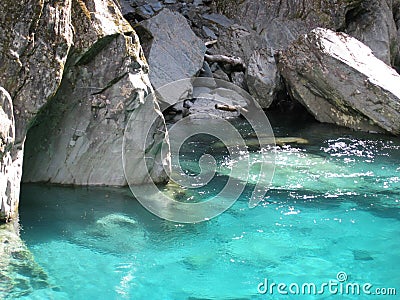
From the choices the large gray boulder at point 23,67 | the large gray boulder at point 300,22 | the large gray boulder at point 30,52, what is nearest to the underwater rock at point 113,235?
the large gray boulder at point 23,67

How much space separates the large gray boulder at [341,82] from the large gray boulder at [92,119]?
20.3 feet

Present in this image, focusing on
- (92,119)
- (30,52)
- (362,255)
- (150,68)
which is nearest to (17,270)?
(30,52)

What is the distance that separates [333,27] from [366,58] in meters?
5.06

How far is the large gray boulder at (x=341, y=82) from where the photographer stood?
1184cm

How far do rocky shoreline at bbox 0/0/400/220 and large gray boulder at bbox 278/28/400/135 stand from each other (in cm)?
2

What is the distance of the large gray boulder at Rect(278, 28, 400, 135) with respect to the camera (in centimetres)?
1184

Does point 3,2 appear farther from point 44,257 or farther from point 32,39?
point 44,257

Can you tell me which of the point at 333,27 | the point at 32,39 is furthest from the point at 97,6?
the point at 333,27

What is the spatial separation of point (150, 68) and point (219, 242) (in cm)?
728

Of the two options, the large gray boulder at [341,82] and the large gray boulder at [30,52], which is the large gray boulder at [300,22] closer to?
the large gray boulder at [341,82]

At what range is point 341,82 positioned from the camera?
12.2 meters

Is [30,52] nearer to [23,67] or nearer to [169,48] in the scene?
[23,67]

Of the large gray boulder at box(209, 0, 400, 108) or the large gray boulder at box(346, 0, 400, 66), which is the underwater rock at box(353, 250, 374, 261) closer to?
the large gray boulder at box(209, 0, 400, 108)

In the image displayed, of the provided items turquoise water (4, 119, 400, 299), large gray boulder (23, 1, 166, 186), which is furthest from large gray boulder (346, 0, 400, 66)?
large gray boulder (23, 1, 166, 186)
